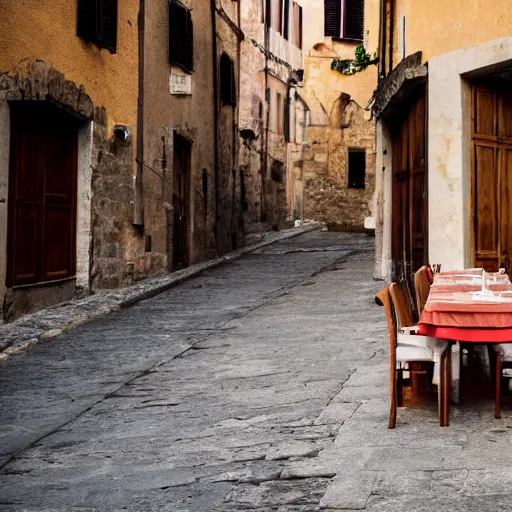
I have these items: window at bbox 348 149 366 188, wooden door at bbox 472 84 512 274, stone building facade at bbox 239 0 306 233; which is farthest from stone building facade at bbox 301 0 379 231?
wooden door at bbox 472 84 512 274

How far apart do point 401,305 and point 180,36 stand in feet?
35.9

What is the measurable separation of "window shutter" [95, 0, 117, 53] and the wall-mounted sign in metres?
2.81

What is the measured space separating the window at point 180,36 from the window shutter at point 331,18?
16444 millimetres

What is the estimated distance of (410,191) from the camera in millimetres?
12359

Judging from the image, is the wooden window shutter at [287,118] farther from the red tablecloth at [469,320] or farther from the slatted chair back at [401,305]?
the red tablecloth at [469,320]

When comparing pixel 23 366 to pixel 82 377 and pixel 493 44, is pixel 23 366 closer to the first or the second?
pixel 82 377

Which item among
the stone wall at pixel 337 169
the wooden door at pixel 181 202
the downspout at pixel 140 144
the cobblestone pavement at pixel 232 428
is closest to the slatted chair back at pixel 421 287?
the cobblestone pavement at pixel 232 428

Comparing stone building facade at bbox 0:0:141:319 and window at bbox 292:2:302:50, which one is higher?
window at bbox 292:2:302:50

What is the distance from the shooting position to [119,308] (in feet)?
38.6

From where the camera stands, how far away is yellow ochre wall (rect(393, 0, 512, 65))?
998 cm

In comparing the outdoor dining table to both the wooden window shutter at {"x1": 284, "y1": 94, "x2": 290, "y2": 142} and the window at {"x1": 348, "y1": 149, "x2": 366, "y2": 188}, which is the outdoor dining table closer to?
the wooden window shutter at {"x1": 284, "y1": 94, "x2": 290, "y2": 142}

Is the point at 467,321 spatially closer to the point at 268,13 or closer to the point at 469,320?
the point at 469,320

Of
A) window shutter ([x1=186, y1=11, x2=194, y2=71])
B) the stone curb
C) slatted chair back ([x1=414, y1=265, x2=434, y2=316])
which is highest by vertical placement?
window shutter ([x1=186, y1=11, x2=194, y2=71])

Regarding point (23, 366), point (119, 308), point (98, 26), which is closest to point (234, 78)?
point (98, 26)
